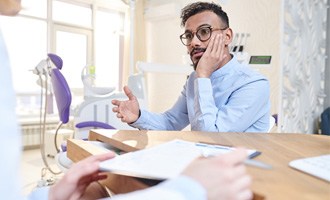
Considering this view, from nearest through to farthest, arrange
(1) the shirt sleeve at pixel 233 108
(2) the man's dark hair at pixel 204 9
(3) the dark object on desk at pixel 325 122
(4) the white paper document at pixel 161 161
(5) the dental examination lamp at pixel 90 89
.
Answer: (4) the white paper document at pixel 161 161 → (1) the shirt sleeve at pixel 233 108 → (2) the man's dark hair at pixel 204 9 → (5) the dental examination lamp at pixel 90 89 → (3) the dark object on desk at pixel 325 122

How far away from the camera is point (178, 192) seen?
0.43 meters

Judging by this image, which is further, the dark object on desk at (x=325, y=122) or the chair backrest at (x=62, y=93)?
the dark object on desk at (x=325, y=122)

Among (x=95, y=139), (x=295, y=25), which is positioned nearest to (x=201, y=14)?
(x=95, y=139)

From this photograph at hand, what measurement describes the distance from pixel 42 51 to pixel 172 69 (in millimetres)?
3115

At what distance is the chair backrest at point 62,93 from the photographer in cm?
201

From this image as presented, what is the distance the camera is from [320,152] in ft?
2.52

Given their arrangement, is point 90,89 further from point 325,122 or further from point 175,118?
point 325,122

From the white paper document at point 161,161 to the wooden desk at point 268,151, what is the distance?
45 mm

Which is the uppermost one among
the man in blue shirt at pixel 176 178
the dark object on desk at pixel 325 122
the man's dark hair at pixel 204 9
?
the man's dark hair at pixel 204 9

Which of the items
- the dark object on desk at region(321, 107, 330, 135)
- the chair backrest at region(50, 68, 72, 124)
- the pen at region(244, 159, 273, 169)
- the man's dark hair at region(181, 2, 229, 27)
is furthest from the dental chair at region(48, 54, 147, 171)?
the dark object on desk at region(321, 107, 330, 135)

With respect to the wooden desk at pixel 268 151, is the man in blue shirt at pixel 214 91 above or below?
above

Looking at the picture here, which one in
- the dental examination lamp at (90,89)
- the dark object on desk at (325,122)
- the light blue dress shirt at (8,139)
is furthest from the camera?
the dark object on desk at (325,122)

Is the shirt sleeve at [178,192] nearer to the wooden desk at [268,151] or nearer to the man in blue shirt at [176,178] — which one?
the man in blue shirt at [176,178]

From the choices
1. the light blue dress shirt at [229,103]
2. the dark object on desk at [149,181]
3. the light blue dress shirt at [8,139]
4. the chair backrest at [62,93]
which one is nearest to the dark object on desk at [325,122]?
the light blue dress shirt at [229,103]
